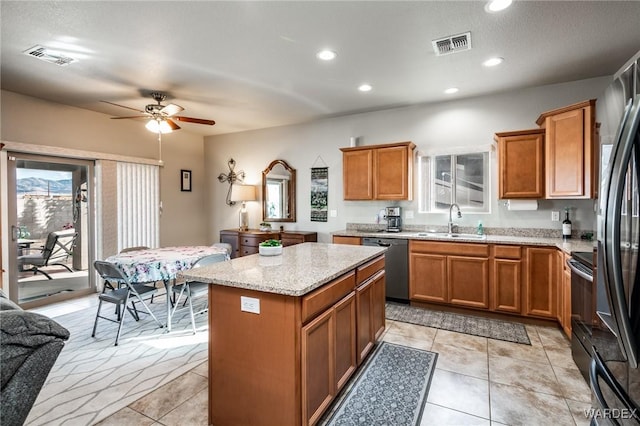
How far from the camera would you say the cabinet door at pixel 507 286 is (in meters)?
3.43

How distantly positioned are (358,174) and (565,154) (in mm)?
2411

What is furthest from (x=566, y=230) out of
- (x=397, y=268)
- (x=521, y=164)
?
(x=397, y=268)

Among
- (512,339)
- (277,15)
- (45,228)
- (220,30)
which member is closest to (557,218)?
(512,339)

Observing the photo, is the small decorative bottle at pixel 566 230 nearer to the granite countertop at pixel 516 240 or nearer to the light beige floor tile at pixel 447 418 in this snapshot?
the granite countertop at pixel 516 240

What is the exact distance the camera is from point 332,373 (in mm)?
1987

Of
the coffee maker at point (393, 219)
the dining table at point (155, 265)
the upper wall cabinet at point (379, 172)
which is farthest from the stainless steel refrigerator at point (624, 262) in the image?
the coffee maker at point (393, 219)

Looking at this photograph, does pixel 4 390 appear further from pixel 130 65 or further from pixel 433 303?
pixel 433 303

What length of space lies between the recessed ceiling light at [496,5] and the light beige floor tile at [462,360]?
109 inches

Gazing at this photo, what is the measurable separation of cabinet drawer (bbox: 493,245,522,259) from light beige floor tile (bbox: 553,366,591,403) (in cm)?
120

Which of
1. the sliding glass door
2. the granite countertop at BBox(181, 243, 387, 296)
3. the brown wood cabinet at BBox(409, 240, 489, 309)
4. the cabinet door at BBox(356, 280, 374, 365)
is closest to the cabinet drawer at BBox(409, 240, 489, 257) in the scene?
the brown wood cabinet at BBox(409, 240, 489, 309)

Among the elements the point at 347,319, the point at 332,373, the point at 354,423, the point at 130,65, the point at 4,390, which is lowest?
the point at 354,423

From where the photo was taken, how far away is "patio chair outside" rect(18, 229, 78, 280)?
13.8ft

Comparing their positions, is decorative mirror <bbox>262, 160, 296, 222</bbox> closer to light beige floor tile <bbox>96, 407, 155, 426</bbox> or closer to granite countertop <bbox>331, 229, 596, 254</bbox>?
granite countertop <bbox>331, 229, 596, 254</bbox>

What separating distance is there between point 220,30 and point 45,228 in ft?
12.8
